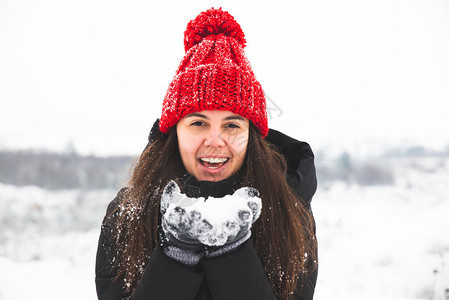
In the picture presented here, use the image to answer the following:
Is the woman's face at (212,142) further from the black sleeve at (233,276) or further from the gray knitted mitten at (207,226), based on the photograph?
the black sleeve at (233,276)

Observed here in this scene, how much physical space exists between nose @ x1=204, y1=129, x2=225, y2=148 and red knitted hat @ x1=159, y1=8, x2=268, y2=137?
101mm

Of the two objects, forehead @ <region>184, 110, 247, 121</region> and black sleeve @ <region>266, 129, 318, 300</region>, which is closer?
forehead @ <region>184, 110, 247, 121</region>

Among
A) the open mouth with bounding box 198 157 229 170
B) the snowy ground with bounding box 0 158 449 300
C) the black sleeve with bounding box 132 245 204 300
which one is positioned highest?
the open mouth with bounding box 198 157 229 170

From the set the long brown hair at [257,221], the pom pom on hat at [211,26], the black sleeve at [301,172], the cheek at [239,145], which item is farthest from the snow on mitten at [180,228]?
the pom pom on hat at [211,26]

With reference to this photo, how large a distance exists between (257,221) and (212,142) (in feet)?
1.35

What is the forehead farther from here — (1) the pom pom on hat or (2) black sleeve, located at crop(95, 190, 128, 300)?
(2) black sleeve, located at crop(95, 190, 128, 300)

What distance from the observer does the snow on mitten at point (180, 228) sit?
40.4 inches

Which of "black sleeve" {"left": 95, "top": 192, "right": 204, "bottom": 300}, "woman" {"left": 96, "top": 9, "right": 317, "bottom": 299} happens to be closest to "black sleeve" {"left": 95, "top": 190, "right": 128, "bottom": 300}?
"woman" {"left": 96, "top": 9, "right": 317, "bottom": 299}

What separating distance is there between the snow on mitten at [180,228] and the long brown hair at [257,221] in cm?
20

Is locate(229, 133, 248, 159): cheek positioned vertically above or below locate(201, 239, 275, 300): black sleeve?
above

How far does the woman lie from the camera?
3.49ft

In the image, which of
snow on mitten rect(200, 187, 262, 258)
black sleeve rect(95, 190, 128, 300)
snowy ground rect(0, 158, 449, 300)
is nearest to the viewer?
snow on mitten rect(200, 187, 262, 258)

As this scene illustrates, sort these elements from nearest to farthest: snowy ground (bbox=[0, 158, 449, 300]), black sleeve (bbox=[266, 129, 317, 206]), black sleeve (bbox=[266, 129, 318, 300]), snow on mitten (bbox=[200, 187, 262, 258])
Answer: snow on mitten (bbox=[200, 187, 262, 258])
black sleeve (bbox=[266, 129, 318, 300])
black sleeve (bbox=[266, 129, 317, 206])
snowy ground (bbox=[0, 158, 449, 300])

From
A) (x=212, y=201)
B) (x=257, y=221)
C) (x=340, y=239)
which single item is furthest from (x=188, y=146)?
(x=340, y=239)
